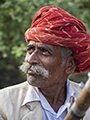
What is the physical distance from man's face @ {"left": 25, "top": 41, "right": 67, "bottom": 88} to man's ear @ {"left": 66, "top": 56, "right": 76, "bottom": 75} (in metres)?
0.13

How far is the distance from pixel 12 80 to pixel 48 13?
140 inches

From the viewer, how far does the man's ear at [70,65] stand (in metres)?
2.23

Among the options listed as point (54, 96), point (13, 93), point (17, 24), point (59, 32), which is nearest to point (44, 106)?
point (54, 96)

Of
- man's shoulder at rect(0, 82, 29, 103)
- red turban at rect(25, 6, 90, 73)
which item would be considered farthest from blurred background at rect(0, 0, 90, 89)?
red turban at rect(25, 6, 90, 73)

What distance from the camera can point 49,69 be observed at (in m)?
2.09

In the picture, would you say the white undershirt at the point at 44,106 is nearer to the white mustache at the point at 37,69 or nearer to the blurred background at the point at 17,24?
the white mustache at the point at 37,69

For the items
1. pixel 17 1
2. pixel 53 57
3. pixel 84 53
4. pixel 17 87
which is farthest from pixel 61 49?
pixel 17 1

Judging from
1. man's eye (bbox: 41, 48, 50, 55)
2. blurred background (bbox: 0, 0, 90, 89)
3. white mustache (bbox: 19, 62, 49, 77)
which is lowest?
blurred background (bbox: 0, 0, 90, 89)

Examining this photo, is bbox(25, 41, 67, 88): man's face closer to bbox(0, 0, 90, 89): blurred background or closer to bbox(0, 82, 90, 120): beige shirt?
bbox(0, 82, 90, 120): beige shirt

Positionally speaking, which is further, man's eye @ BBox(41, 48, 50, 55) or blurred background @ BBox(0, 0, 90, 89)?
blurred background @ BBox(0, 0, 90, 89)

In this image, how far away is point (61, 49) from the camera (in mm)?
2115

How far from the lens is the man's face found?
2037mm

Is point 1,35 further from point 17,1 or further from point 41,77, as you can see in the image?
point 41,77

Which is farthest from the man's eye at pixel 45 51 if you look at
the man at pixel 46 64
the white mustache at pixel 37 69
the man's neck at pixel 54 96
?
the man's neck at pixel 54 96
